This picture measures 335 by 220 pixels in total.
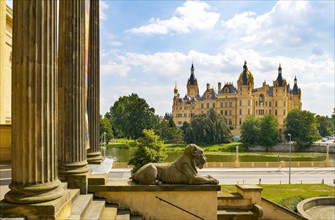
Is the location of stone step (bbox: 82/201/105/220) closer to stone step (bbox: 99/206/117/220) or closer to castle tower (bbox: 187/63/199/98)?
stone step (bbox: 99/206/117/220)

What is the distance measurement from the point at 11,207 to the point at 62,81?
11.6 ft

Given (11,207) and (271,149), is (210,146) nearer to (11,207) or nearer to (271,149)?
(271,149)

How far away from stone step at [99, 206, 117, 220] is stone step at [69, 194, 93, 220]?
427 mm

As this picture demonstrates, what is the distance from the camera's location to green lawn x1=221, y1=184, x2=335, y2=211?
1797cm

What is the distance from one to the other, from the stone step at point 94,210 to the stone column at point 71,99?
0.54 m

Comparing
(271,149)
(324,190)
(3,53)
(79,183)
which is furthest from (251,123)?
(79,183)

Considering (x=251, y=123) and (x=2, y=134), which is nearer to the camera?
(x=2, y=134)

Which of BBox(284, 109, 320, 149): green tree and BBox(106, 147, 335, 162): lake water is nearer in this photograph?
BBox(106, 147, 335, 162): lake water

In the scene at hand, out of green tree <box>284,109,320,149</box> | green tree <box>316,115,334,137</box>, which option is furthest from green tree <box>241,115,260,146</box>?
green tree <box>316,115,334,137</box>

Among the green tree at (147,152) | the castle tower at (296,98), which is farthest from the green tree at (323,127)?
the green tree at (147,152)

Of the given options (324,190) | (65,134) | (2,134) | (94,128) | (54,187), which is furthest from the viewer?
(324,190)

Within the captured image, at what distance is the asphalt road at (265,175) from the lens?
28328 millimetres

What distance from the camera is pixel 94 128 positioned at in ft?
34.5

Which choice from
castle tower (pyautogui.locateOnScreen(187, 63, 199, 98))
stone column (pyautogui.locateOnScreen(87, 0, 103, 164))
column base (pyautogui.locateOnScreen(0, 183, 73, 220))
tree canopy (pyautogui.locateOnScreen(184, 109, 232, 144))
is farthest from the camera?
castle tower (pyautogui.locateOnScreen(187, 63, 199, 98))
